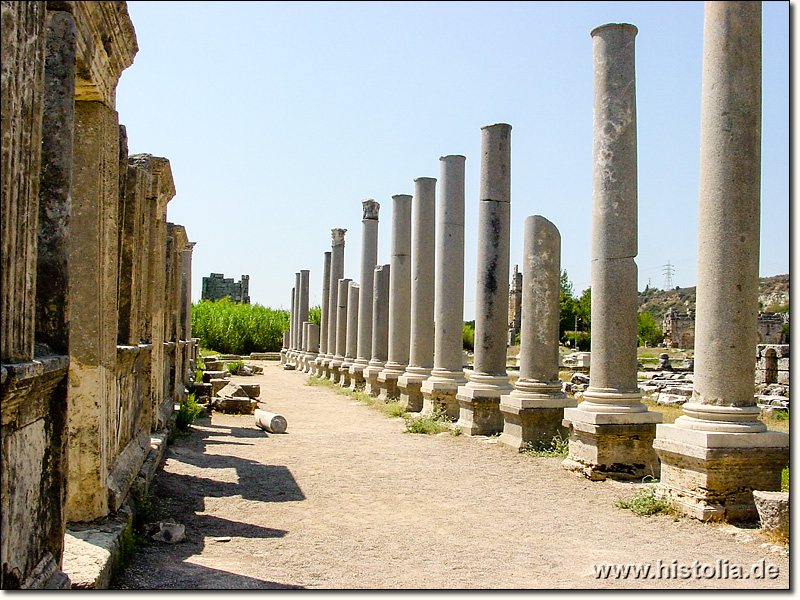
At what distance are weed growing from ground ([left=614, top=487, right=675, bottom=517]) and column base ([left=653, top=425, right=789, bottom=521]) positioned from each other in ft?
0.53

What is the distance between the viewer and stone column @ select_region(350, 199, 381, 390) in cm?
2153

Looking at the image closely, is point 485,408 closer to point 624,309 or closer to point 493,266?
point 493,266

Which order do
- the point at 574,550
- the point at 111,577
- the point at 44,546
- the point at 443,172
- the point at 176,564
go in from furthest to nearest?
the point at 443,172, the point at 574,550, the point at 176,564, the point at 111,577, the point at 44,546

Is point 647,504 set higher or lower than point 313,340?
lower

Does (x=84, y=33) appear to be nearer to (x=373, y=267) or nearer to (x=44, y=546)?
(x=44, y=546)

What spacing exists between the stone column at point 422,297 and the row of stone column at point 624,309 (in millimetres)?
938

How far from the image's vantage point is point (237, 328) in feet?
140

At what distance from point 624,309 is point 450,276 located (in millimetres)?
5512

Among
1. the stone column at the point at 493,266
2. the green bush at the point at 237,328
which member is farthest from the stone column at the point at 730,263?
the green bush at the point at 237,328

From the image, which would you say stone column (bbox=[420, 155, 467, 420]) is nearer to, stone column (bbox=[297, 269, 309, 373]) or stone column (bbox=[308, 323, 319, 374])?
stone column (bbox=[308, 323, 319, 374])

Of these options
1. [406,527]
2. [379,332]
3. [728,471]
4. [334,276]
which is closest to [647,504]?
[728,471]

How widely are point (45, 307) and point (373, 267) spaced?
18018mm

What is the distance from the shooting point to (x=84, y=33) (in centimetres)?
473

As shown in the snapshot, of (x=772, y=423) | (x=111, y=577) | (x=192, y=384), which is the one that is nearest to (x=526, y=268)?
(x=772, y=423)
